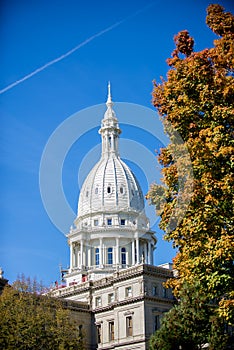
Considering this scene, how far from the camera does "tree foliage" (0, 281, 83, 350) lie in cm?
5153

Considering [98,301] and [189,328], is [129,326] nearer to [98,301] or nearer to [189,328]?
[98,301]

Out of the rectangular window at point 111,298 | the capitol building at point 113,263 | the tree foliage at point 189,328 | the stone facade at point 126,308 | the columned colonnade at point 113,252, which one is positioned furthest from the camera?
the columned colonnade at point 113,252

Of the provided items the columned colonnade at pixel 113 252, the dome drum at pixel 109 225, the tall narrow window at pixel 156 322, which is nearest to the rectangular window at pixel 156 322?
the tall narrow window at pixel 156 322

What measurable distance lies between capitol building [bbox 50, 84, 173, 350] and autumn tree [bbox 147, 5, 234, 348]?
4626 cm

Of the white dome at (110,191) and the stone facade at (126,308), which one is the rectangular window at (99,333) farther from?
the white dome at (110,191)

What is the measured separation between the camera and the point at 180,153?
86.2 feet

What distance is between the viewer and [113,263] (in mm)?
109375

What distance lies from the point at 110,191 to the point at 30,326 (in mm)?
68244

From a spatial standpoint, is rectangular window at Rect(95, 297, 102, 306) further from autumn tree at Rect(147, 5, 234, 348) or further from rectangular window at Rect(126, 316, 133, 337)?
autumn tree at Rect(147, 5, 234, 348)

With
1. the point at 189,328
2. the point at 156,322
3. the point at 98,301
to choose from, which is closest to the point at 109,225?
the point at 98,301

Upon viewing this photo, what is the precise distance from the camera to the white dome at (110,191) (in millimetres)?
118500

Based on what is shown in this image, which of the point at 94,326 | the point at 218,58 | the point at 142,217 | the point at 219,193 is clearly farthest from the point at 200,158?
the point at 142,217

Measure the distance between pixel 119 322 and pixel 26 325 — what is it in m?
23.1

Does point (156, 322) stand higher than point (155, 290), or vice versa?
point (155, 290)
